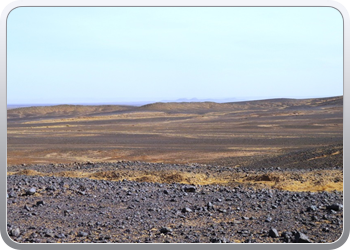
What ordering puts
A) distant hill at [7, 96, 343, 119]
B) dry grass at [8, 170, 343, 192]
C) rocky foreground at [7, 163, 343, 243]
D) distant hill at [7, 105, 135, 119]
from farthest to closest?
distant hill at [7, 96, 343, 119] → distant hill at [7, 105, 135, 119] → dry grass at [8, 170, 343, 192] → rocky foreground at [7, 163, 343, 243]

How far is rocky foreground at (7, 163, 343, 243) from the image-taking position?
6352 mm

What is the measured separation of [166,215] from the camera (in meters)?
7.55

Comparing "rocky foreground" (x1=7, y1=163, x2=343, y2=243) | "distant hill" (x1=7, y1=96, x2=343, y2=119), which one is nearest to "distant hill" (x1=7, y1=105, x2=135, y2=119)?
"distant hill" (x1=7, y1=96, x2=343, y2=119)

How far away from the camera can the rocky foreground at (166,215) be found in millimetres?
6352

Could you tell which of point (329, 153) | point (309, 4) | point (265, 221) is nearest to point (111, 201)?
point (265, 221)

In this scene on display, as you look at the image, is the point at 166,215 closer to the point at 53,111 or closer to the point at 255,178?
the point at 255,178

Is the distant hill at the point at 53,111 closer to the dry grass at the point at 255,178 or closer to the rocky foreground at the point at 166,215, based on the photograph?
the dry grass at the point at 255,178

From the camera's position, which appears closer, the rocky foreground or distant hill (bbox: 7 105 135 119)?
the rocky foreground

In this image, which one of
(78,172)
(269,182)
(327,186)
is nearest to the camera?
(327,186)

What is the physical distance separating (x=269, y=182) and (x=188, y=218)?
19.3 feet

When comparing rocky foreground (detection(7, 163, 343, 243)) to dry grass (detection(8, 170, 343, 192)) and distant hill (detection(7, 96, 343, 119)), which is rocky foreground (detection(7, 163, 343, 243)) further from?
distant hill (detection(7, 96, 343, 119))

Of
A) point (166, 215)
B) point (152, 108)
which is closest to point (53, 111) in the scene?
point (152, 108)

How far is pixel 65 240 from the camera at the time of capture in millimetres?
6301

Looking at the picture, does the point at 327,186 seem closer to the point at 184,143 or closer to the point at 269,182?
the point at 269,182
